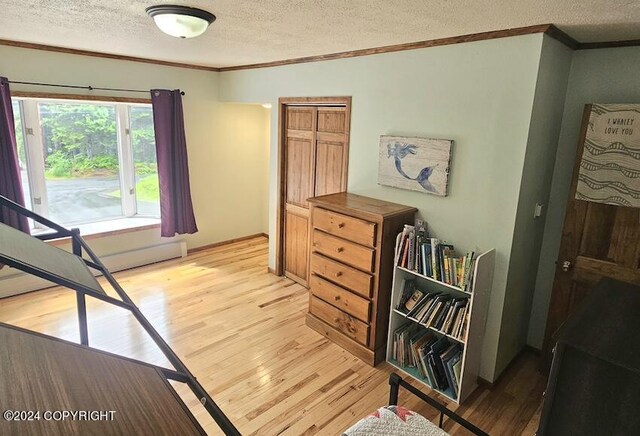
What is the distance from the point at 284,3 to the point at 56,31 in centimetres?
198

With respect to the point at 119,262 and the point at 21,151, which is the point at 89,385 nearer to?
the point at 21,151

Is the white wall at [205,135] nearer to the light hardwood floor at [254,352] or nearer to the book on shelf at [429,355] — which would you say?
the light hardwood floor at [254,352]

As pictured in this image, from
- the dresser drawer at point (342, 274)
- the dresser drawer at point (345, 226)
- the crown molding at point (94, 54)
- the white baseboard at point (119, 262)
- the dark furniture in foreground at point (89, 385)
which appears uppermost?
the crown molding at point (94, 54)

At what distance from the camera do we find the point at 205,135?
4898 millimetres

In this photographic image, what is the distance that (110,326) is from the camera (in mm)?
3281

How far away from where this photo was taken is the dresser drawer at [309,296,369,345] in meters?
2.96

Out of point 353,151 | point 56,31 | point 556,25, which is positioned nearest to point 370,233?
point 353,151

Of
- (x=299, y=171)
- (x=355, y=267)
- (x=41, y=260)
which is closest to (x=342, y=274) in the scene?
(x=355, y=267)

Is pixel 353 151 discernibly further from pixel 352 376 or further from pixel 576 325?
pixel 576 325

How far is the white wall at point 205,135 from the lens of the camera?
12.0 ft

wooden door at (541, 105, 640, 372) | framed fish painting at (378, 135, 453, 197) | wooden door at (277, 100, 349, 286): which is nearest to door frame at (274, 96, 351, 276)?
wooden door at (277, 100, 349, 286)

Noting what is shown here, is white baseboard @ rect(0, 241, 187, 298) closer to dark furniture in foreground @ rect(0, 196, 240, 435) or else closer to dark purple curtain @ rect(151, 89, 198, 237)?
dark purple curtain @ rect(151, 89, 198, 237)

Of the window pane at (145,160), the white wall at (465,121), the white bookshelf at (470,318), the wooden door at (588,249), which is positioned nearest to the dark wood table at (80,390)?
the white bookshelf at (470,318)

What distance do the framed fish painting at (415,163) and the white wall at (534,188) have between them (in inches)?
19.9
